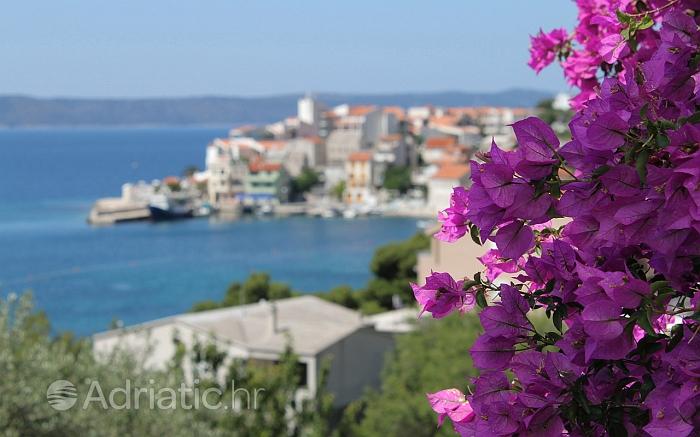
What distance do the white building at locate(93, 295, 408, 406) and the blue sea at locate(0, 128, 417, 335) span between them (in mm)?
18040

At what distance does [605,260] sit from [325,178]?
78.4 metres

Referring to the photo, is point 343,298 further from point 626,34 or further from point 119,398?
point 626,34

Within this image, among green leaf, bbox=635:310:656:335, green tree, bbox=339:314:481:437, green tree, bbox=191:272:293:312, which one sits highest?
green leaf, bbox=635:310:656:335

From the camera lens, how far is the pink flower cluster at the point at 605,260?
89 cm

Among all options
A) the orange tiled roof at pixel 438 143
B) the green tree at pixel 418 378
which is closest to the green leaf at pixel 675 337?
the green tree at pixel 418 378

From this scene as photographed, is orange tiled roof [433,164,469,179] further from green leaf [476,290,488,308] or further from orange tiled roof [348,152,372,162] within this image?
green leaf [476,290,488,308]

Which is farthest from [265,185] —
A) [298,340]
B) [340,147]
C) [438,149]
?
[298,340]

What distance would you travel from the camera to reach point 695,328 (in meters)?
0.92

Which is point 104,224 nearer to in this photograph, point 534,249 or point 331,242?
point 331,242

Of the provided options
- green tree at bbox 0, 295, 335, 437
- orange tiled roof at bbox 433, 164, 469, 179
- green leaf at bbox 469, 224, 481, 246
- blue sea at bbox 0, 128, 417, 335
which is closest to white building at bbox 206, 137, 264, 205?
blue sea at bbox 0, 128, 417, 335

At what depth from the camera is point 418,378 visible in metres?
→ 13.1

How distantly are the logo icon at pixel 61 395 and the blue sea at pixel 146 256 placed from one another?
92.3 ft

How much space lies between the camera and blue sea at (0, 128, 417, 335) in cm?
4134

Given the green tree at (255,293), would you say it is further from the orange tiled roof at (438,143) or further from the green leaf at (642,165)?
the orange tiled roof at (438,143)
